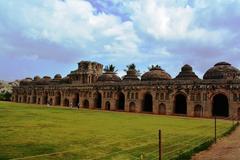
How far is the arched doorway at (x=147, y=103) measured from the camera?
56562mm

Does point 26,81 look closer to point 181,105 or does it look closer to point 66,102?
point 66,102

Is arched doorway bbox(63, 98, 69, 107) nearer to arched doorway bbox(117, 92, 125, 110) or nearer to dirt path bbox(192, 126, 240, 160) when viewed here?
arched doorway bbox(117, 92, 125, 110)

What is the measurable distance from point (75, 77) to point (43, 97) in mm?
10025

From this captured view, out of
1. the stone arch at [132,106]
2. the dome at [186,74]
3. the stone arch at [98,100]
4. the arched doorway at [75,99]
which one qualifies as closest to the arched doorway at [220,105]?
the dome at [186,74]

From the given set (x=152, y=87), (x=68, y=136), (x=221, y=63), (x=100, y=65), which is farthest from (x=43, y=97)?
(x=68, y=136)

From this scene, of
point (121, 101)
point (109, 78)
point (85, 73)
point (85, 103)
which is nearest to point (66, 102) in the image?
point (85, 103)

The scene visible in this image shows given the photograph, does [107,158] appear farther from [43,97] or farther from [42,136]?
[43,97]

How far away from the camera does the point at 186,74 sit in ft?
183

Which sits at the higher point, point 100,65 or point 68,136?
point 100,65

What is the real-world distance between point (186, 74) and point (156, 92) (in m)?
7.67

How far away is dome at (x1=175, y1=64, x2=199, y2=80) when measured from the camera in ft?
181

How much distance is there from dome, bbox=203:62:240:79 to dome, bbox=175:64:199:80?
315cm

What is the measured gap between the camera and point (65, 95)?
231 feet

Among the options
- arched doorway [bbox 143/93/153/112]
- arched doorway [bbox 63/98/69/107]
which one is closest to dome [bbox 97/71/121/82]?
arched doorway [bbox 63/98/69/107]
